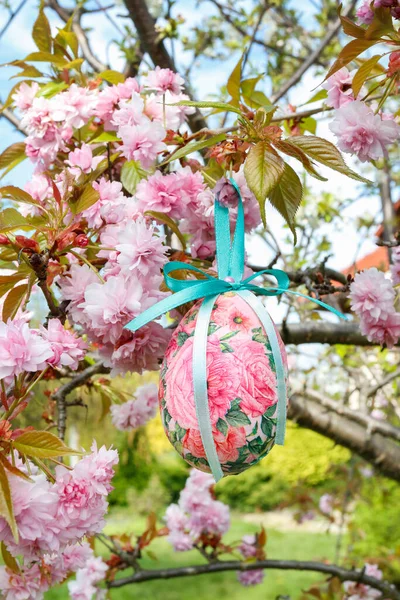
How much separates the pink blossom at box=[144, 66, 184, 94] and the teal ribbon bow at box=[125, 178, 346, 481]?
44cm

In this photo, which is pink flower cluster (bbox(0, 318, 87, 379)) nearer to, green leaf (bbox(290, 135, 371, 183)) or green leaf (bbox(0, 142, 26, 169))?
green leaf (bbox(290, 135, 371, 183))

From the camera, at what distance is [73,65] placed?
1.48 metres

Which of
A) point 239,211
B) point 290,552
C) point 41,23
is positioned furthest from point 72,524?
point 290,552

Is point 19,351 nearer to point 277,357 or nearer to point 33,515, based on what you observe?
point 33,515

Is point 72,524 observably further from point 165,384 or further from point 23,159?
point 23,159

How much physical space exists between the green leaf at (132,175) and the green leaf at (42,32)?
0.56m

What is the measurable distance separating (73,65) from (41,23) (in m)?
0.17

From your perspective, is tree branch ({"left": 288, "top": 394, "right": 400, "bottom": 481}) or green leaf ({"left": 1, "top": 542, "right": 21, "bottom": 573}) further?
tree branch ({"left": 288, "top": 394, "right": 400, "bottom": 481})

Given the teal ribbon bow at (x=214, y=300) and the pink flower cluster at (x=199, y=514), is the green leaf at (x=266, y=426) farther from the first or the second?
the pink flower cluster at (x=199, y=514)

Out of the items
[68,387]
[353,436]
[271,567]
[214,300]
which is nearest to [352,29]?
[214,300]

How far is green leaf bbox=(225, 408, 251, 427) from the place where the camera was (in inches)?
37.4

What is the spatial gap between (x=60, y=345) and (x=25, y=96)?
0.79 m

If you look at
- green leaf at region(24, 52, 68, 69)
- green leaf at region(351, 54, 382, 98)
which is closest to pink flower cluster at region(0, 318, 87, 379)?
green leaf at region(351, 54, 382, 98)

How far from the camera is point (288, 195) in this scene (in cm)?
103
